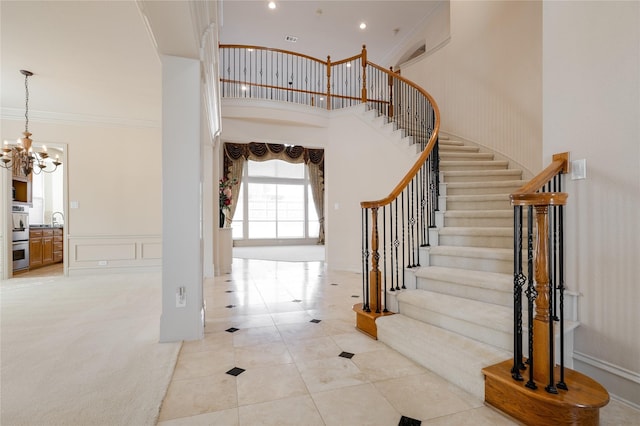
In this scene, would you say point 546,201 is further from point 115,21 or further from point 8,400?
point 115,21

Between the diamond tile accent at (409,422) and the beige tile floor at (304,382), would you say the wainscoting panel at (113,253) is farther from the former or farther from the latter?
the diamond tile accent at (409,422)

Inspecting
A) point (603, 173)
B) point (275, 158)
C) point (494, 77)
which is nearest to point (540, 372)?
point (603, 173)

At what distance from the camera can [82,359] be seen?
2.34m

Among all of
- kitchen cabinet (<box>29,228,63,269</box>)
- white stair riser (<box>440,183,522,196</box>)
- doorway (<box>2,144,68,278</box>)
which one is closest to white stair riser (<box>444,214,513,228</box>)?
white stair riser (<box>440,183,522,196</box>)

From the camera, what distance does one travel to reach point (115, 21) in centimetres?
299

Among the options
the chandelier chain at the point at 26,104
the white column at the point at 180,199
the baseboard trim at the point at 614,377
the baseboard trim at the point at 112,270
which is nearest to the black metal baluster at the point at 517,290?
the baseboard trim at the point at 614,377

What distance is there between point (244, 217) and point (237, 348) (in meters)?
8.78

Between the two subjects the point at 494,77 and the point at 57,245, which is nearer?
the point at 494,77

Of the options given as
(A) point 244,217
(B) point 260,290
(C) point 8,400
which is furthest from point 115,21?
(A) point 244,217

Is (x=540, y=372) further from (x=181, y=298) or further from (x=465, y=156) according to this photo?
(x=465, y=156)

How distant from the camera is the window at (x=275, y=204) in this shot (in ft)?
36.2

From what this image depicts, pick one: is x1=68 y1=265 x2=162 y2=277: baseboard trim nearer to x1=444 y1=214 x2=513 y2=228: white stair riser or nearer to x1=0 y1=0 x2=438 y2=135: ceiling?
x1=0 y1=0 x2=438 y2=135: ceiling

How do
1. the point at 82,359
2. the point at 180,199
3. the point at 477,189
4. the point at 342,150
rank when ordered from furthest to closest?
1. the point at 342,150
2. the point at 477,189
3. the point at 180,199
4. the point at 82,359

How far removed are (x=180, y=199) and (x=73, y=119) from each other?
Result: 449cm
